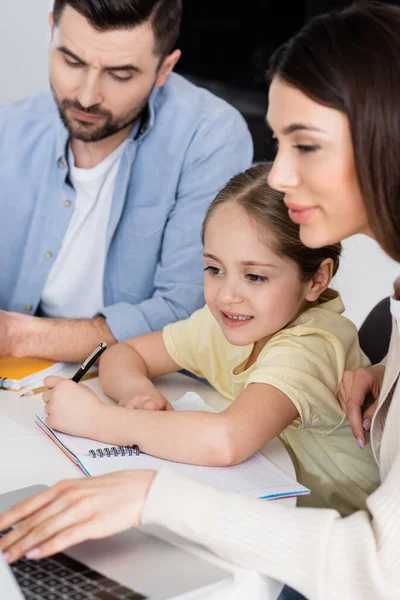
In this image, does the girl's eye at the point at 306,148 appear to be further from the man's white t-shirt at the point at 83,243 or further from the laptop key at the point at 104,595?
the man's white t-shirt at the point at 83,243

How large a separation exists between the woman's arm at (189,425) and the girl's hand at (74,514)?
21 centimetres

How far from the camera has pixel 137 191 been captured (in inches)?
81.0

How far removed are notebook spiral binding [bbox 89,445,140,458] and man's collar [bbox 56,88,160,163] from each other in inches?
37.4

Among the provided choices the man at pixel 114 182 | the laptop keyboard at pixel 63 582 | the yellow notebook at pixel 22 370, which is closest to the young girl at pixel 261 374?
the yellow notebook at pixel 22 370

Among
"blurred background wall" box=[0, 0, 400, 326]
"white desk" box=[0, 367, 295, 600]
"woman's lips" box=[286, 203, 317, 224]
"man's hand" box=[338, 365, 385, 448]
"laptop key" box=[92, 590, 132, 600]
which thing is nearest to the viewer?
"laptop key" box=[92, 590, 132, 600]

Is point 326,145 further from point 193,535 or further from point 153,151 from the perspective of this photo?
point 153,151

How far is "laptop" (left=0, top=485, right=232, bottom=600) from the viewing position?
0.90m

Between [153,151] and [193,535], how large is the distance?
1.22 metres

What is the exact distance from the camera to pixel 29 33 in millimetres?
3000

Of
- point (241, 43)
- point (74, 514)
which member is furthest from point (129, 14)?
point (241, 43)

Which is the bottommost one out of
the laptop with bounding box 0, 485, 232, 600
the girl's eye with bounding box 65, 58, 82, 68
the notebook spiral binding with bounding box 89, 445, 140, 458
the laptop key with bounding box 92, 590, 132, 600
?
the laptop with bounding box 0, 485, 232, 600

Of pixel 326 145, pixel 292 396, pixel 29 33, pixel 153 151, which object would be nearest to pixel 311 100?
pixel 326 145

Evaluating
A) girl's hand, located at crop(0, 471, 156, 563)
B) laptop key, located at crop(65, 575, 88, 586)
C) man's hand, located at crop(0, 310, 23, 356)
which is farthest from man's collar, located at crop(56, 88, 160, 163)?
laptop key, located at crop(65, 575, 88, 586)

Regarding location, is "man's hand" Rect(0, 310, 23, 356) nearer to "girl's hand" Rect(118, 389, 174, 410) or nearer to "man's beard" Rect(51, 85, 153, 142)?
"girl's hand" Rect(118, 389, 174, 410)
